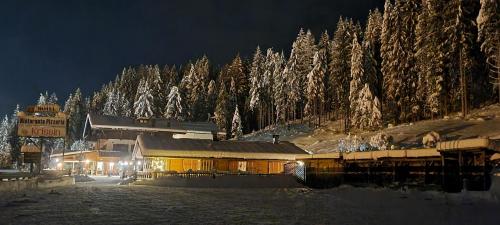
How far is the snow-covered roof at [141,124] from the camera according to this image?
202 ft

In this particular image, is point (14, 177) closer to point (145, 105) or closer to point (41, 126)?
point (41, 126)

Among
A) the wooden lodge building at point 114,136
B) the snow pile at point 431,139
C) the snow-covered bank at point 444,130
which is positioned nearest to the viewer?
the snow pile at point 431,139

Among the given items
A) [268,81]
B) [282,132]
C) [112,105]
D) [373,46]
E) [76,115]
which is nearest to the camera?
[373,46]

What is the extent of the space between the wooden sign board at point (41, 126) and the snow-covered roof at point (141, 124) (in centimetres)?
2609

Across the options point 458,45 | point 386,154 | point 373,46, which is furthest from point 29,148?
point 373,46

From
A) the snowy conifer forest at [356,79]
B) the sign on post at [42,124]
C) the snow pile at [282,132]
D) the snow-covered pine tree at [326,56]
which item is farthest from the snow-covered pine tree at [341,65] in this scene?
the sign on post at [42,124]

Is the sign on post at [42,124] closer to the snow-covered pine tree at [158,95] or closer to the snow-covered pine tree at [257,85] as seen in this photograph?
the snow-covered pine tree at [257,85]

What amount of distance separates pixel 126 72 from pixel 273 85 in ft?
158

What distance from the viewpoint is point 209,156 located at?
4266 cm

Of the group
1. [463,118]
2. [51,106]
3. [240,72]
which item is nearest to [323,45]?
[240,72]

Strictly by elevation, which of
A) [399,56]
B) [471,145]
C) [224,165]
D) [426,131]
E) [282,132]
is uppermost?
[399,56]

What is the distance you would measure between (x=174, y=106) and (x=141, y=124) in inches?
810

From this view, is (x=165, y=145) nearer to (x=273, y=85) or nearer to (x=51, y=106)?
(x=51, y=106)

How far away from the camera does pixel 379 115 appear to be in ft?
192
